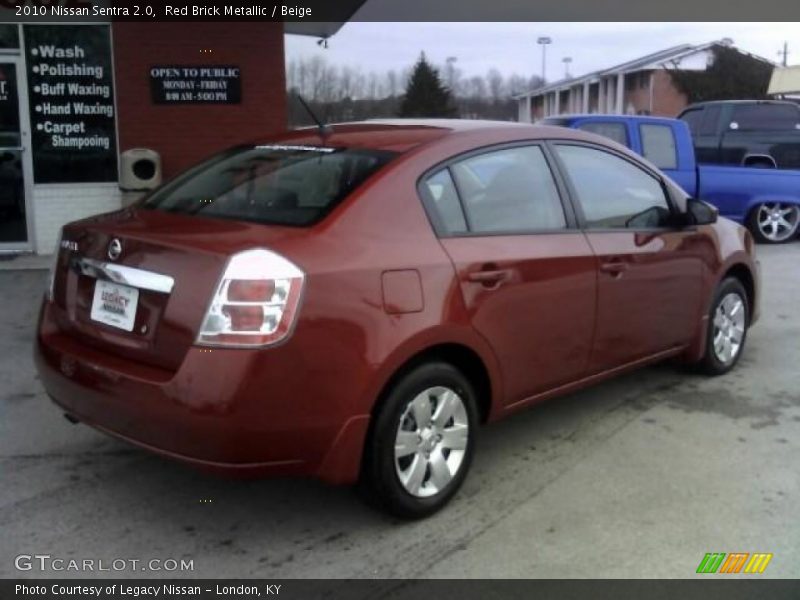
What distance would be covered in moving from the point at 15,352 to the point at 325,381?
363 cm

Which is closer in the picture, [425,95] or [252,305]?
[252,305]

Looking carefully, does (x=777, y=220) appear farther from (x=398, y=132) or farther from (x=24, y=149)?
(x=24, y=149)

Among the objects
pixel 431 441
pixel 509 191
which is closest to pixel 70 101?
pixel 509 191

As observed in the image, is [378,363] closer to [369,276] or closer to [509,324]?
[369,276]

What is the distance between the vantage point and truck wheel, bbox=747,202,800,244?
11305 mm

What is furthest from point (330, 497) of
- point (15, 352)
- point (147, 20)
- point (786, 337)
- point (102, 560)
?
point (147, 20)

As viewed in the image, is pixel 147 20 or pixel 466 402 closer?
pixel 466 402

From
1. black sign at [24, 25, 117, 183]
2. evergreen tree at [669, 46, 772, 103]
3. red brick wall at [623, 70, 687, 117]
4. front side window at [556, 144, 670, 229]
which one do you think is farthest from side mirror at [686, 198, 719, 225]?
red brick wall at [623, 70, 687, 117]

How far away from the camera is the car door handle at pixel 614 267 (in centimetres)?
423

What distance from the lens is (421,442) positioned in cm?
344

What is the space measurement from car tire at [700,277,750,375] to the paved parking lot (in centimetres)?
47

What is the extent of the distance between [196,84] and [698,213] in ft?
20.5

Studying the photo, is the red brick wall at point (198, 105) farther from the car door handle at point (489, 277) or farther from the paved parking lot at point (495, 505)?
the car door handle at point (489, 277)

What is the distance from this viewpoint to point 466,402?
143 inches
